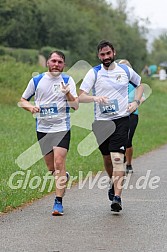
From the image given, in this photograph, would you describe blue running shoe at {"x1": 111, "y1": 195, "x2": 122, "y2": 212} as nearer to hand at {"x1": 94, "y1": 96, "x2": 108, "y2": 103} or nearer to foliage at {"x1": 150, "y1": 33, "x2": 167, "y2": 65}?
hand at {"x1": 94, "y1": 96, "x2": 108, "y2": 103}

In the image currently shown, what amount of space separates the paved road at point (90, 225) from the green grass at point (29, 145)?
438 mm

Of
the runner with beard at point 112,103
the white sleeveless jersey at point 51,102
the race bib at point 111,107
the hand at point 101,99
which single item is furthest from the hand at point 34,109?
the race bib at point 111,107

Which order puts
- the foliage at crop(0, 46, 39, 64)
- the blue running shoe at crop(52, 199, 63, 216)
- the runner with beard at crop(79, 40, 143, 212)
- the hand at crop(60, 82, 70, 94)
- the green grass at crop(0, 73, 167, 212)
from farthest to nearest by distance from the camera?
1. the foliage at crop(0, 46, 39, 64)
2. the green grass at crop(0, 73, 167, 212)
3. the runner with beard at crop(79, 40, 143, 212)
4. the blue running shoe at crop(52, 199, 63, 216)
5. the hand at crop(60, 82, 70, 94)

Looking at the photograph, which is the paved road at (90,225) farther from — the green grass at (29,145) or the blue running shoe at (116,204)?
the green grass at (29,145)

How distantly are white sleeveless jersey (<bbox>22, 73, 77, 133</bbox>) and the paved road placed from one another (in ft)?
3.83

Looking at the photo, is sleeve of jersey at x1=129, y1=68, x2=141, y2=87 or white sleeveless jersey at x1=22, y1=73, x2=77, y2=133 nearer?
white sleeveless jersey at x1=22, y1=73, x2=77, y2=133

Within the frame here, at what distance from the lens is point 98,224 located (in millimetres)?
8758

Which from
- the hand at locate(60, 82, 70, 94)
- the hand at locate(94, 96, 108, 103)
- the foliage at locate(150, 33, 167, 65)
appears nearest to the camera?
the hand at locate(60, 82, 70, 94)

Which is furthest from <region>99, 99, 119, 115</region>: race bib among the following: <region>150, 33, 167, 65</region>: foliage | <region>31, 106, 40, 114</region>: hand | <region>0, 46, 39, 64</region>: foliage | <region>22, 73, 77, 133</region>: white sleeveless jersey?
<region>150, 33, 167, 65</region>: foliage

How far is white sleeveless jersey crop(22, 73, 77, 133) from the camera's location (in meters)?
9.53

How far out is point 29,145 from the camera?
58.5 ft

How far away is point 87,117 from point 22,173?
10.5 meters

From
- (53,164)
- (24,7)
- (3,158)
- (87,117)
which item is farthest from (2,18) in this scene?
(53,164)

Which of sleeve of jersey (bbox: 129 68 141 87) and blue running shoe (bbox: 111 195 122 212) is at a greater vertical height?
sleeve of jersey (bbox: 129 68 141 87)
